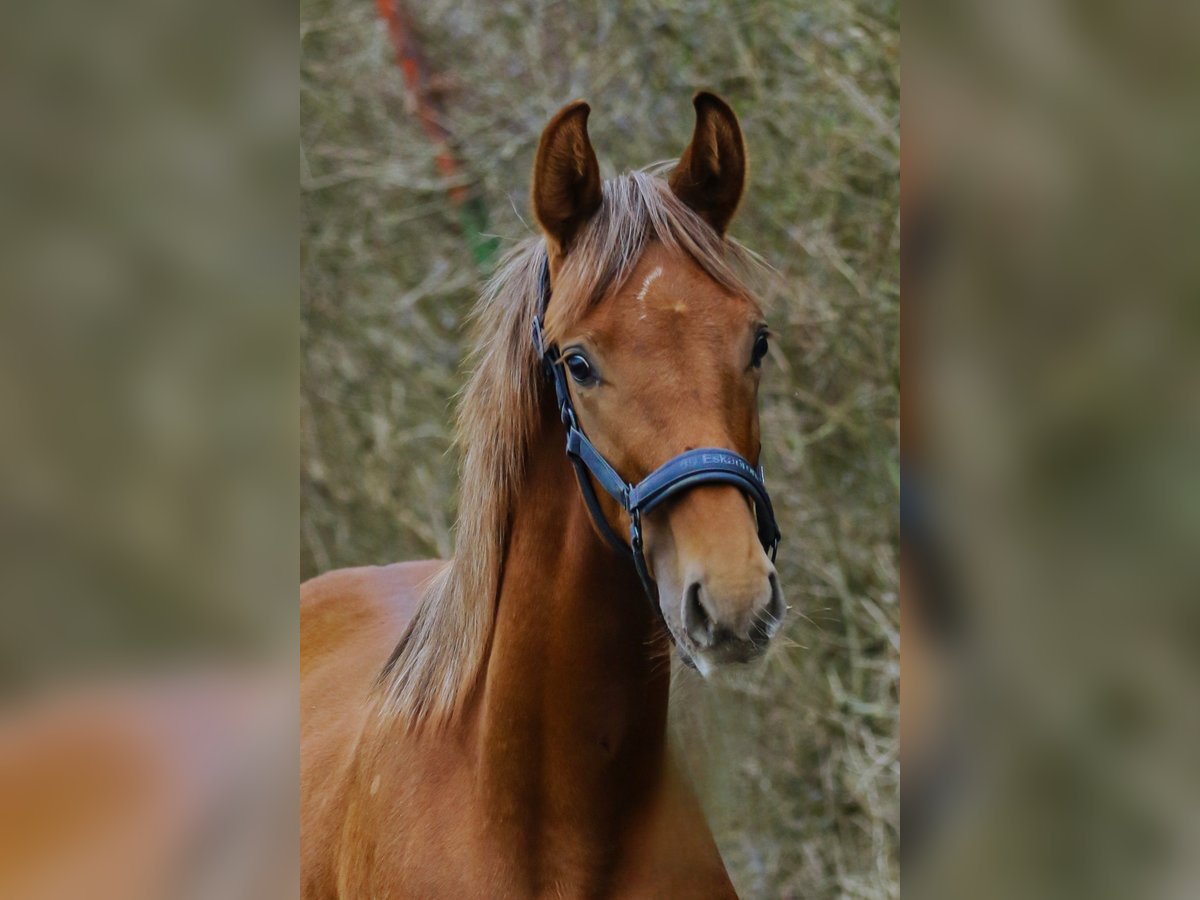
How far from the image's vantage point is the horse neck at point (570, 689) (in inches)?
54.6

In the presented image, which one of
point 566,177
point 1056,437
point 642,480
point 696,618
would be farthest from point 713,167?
point 1056,437

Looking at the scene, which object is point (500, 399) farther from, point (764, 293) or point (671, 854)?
point (671, 854)

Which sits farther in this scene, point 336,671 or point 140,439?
point 336,671

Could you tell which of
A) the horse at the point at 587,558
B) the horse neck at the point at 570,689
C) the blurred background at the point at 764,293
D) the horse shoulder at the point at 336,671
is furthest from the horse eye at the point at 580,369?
the horse shoulder at the point at 336,671

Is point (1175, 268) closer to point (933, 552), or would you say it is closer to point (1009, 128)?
point (1009, 128)

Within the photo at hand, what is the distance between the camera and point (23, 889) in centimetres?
78

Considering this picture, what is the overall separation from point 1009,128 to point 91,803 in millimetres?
859

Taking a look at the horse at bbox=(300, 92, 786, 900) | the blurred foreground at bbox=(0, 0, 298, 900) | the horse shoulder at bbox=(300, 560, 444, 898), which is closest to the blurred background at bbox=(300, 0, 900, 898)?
the horse shoulder at bbox=(300, 560, 444, 898)

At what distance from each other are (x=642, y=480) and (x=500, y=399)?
1.02 ft

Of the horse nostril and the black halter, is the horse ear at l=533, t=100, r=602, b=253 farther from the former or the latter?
the horse nostril

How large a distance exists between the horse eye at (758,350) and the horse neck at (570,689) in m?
0.27

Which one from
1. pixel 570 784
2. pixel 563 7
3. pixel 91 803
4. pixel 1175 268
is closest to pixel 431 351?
pixel 563 7

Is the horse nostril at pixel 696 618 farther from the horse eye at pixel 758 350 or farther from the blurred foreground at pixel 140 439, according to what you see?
the blurred foreground at pixel 140 439

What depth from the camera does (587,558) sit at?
1.39 metres
